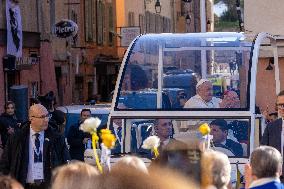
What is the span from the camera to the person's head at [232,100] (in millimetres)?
11227

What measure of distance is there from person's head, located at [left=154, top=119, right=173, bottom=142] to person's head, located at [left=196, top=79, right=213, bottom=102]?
50cm

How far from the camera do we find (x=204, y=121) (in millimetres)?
11250

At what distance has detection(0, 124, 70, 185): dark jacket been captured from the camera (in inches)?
391

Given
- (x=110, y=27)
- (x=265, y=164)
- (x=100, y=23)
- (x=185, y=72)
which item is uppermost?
(x=100, y=23)

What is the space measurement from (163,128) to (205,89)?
0.73 metres

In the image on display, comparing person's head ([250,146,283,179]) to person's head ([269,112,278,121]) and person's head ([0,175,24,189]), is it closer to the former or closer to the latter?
person's head ([0,175,24,189])

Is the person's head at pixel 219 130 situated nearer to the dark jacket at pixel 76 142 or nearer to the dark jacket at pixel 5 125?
the dark jacket at pixel 76 142

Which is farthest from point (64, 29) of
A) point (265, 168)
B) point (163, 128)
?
point (265, 168)

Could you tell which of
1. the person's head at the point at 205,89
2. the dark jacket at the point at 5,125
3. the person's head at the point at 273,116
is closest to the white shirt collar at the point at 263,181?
the person's head at the point at 205,89

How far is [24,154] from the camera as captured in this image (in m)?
9.98

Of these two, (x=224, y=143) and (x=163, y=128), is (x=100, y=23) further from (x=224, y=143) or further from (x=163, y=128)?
(x=224, y=143)

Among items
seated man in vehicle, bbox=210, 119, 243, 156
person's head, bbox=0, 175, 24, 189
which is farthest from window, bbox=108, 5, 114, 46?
person's head, bbox=0, 175, 24, 189

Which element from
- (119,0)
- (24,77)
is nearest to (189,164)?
(24,77)

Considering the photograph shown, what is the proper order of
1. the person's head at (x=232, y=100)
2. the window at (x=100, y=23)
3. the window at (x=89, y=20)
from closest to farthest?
the person's head at (x=232, y=100), the window at (x=89, y=20), the window at (x=100, y=23)
